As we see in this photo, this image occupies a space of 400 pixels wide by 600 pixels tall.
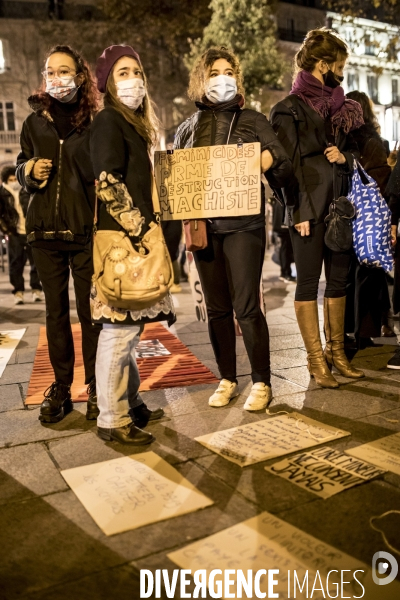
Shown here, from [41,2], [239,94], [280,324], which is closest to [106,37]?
[41,2]

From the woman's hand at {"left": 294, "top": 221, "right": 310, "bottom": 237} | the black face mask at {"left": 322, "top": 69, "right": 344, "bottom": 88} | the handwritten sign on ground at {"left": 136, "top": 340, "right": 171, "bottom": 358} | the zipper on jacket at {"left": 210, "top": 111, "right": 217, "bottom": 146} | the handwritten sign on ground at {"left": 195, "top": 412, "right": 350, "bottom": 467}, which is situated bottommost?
the handwritten sign on ground at {"left": 195, "top": 412, "right": 350, "bottom": 467}

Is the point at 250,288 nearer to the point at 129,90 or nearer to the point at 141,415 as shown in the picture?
the point at 141,415

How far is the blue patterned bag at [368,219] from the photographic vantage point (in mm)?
4383

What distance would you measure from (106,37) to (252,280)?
79.9ft

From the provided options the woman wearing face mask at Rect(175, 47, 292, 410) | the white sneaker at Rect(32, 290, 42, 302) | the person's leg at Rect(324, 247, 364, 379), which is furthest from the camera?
the white sneaker at Rect(32, 290, 42, 302)

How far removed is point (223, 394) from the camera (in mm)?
3910

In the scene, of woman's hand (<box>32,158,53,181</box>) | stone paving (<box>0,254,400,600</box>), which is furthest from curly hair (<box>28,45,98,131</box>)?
stone paving (<box>0,254,400,600</box>)

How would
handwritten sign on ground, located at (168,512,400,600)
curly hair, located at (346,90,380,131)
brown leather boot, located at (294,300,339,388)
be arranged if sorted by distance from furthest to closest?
curly hair, located at (346,90,380,131), brown leather boot, located at (294,300,339,388), handwritten sign on ground, located at (168,512,400,600)

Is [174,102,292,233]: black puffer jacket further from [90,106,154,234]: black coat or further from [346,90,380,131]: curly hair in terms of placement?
[346,90,380,131]: curly hair

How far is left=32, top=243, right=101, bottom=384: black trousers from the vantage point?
12.0ft

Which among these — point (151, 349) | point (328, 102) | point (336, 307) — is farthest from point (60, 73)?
point (151, 349)

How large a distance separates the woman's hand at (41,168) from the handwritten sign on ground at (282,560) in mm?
2182

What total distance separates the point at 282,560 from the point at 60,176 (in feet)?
7.94

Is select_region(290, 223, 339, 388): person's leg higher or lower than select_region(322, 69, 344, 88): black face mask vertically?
lower
